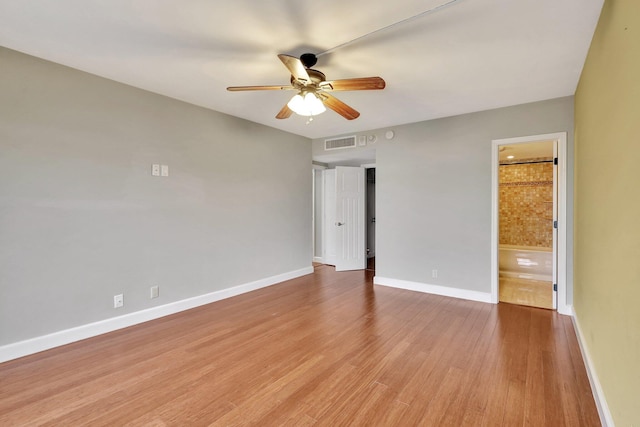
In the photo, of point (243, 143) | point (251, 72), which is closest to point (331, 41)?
point (251, 72)

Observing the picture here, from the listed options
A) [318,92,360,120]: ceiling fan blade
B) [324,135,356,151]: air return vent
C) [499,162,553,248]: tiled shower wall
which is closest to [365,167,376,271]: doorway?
[324,135,356,151]: air return vent

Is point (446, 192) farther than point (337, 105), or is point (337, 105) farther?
point (446, 192)

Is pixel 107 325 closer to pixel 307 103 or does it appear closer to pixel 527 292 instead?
pixel 307 103

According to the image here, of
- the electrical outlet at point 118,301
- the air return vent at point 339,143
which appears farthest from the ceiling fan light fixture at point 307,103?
the electrical outlet at point 118,301

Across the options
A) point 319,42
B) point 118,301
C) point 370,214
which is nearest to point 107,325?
point 118,301

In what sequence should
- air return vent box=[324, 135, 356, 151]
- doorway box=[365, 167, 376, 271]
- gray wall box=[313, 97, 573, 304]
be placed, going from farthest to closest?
doorway box=[365, 167, 376, 271], air return vent box=[324, 135, 356, 151], gray wall box=[313, 97, 573, 304]

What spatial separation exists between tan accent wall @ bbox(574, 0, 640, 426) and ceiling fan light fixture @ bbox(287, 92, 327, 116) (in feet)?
5.88

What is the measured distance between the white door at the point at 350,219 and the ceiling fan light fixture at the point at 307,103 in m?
2.96

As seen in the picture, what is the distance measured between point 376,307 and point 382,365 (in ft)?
4.22

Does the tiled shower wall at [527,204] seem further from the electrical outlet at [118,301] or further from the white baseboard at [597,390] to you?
the electrical outlet at [118,301]

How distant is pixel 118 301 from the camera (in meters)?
2.85

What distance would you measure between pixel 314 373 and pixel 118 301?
2157 mm

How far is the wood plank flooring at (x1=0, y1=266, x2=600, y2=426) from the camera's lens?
5.49ft

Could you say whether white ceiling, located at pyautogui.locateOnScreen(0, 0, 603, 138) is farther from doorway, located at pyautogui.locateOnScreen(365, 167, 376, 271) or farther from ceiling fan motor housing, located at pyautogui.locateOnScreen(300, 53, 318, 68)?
doorway, located at pyautogui.locateOnScreen(365, 167, 376, 271)
